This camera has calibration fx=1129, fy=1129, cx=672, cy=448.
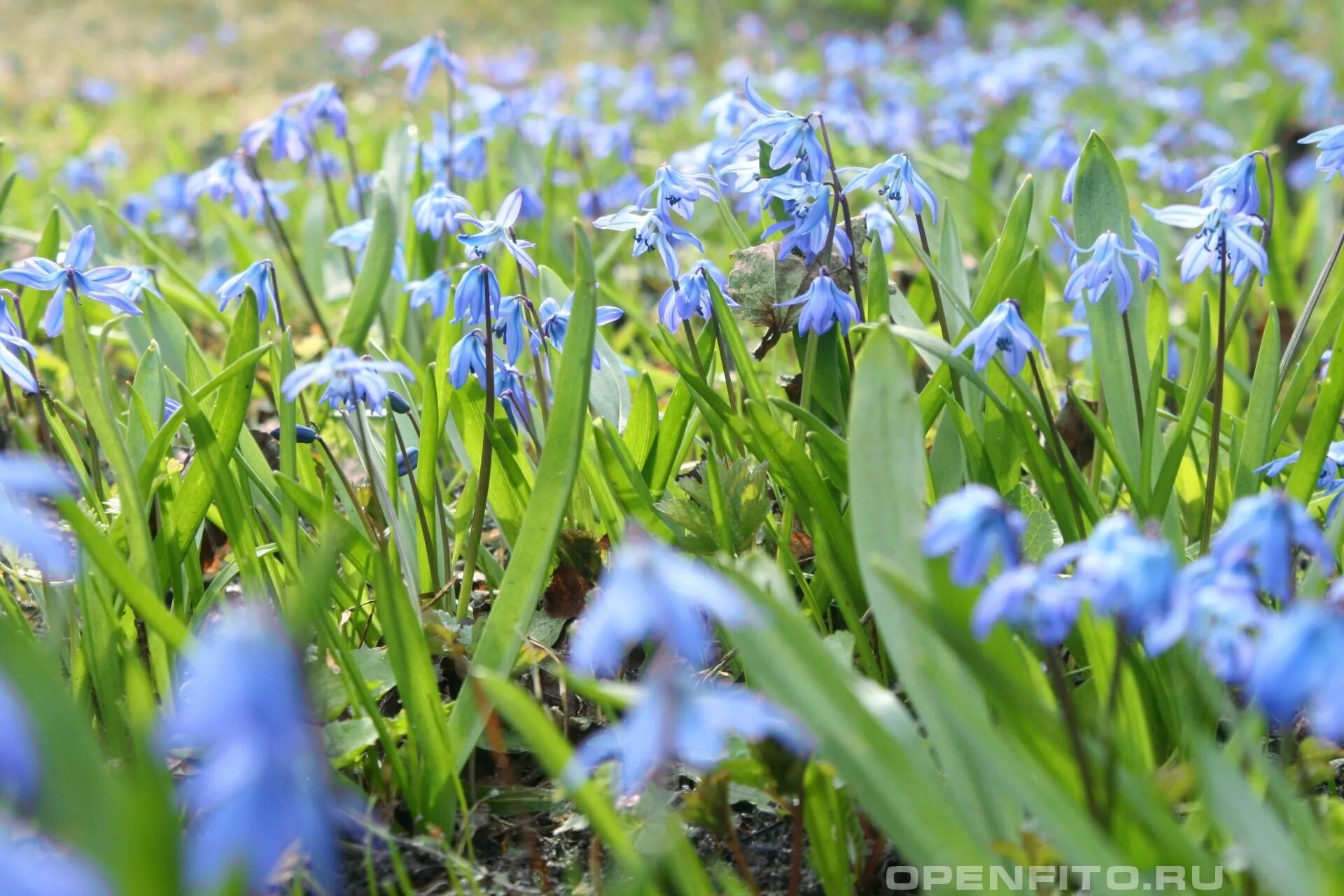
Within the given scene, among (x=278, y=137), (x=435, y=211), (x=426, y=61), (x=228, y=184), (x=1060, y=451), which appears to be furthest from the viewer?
(x=426, y=61)

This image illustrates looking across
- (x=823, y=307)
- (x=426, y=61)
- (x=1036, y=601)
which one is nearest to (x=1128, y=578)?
(x=1036, y=601)

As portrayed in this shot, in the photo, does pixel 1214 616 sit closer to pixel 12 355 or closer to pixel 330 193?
pixel 12 355

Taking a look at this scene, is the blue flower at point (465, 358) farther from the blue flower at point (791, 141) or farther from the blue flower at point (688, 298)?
the blue flower at point (791, 141)

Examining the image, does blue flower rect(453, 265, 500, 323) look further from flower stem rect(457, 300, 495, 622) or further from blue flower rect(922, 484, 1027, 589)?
blue flower rect(922, 484, 1027, 589)

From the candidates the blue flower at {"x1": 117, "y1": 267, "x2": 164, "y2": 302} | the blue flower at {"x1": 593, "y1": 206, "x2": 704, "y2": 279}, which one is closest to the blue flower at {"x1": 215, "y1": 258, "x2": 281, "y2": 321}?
the blue flower at {"x1": 117, "y1": 267, "x2": 164, "y2": 302}

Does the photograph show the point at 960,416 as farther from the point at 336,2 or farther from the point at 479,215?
the point at 336,2

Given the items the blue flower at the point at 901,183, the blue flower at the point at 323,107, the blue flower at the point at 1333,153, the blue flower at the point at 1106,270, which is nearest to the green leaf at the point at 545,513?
the blue flower at the point at 901,183
